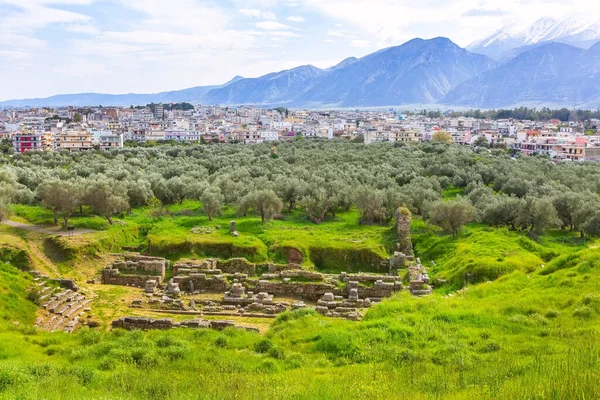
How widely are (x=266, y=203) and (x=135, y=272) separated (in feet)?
43.9

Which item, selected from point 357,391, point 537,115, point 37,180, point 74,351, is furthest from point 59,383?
point 537,115

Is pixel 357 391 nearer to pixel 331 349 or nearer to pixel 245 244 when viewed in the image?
pixel 331 349

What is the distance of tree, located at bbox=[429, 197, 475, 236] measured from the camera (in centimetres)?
3775

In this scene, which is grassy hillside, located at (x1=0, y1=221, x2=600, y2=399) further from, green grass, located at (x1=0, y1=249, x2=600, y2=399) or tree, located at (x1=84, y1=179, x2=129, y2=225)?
tree, located at (x1=84, y1=179, x2=129, y2=225)

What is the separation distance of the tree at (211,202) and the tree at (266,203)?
10.0 feet

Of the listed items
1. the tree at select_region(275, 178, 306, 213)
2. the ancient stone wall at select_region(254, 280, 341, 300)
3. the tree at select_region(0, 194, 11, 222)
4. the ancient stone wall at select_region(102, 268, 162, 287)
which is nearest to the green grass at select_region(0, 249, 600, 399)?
the ancient stone wall at select_region(254, 280, 341, 300)

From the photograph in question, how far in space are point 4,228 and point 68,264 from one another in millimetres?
7291

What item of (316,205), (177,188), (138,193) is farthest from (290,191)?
(138,193)

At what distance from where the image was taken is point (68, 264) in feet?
106

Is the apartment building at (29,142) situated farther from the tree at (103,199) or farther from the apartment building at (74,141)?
the tree at (103,199)

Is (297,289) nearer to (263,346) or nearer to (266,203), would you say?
(263,346)

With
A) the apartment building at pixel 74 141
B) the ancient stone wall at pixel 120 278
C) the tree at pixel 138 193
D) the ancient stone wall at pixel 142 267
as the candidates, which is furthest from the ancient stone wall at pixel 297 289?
the apartment building at pixel 74 141

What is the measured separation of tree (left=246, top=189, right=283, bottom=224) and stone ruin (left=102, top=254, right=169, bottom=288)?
10.9m

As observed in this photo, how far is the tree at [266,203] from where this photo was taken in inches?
1656
